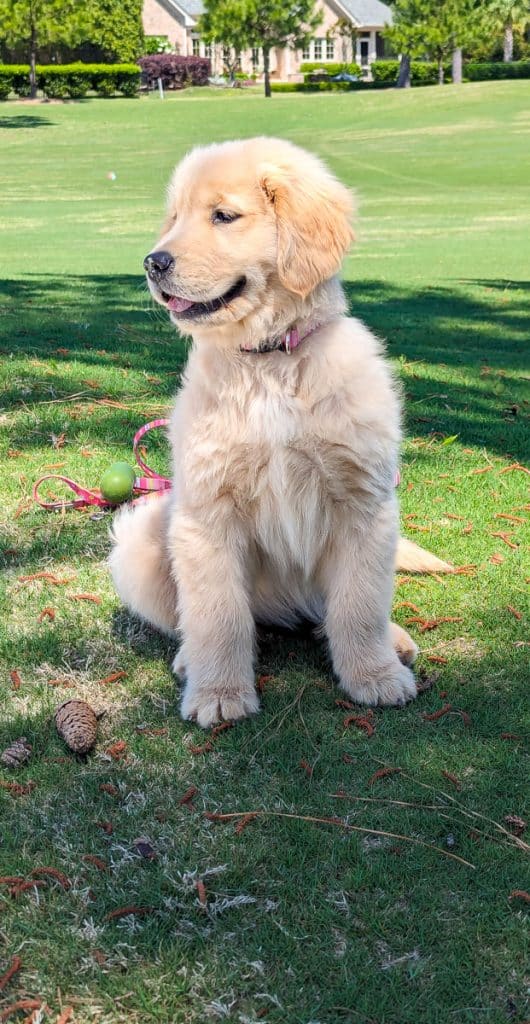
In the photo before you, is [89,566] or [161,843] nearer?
[161,843]

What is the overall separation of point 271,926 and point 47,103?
185 feet

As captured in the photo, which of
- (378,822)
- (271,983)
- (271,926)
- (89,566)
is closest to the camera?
(271,983)

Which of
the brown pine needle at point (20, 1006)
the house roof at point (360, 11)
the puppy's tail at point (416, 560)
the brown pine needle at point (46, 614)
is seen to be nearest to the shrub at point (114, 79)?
the house roof at point (360, 11)

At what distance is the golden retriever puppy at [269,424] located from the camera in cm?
→ 326

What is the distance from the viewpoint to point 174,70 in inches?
2511

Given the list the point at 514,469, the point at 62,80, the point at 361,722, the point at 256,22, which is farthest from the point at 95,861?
the point at 256,22

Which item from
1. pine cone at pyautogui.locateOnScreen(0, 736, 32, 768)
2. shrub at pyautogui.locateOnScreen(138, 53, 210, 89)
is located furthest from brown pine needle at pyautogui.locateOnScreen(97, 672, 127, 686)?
shrub at pyautogui.locateOnScreen(138, 53, 210, 89)

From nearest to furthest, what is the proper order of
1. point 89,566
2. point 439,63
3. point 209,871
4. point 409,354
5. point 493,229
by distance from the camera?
point 209,871 < point 89,566 < point 409,354 < point 493,229 < point 439,63

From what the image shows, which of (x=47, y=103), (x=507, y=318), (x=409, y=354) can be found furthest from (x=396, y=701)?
(x=47, y=103)

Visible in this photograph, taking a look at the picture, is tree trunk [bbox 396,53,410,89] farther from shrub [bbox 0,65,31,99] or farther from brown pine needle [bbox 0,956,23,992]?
brown pine needle [bbox 0,956,23,992]

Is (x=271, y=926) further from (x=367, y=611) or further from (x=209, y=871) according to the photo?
(x=367, y=611)

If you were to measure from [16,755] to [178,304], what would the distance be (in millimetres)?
1465

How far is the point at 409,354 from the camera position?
8.39 meters

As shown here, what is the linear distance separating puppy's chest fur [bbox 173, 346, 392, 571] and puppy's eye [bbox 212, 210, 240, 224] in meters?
0.47
